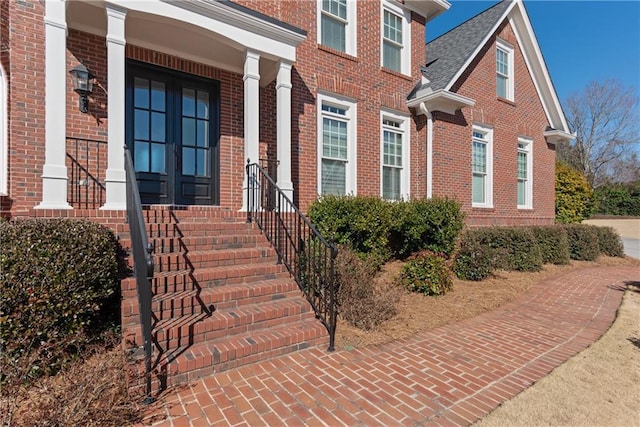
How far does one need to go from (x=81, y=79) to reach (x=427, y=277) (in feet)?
21.0

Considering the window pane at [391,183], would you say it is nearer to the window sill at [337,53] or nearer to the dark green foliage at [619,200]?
the window sill at [337,53]

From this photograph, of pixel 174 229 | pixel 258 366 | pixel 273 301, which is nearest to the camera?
pixel 258 366

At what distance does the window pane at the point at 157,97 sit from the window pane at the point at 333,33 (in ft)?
12.0

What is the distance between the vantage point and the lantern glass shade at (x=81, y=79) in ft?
16.4

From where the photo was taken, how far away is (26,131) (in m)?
4.73

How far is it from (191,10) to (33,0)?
2259 millimetres

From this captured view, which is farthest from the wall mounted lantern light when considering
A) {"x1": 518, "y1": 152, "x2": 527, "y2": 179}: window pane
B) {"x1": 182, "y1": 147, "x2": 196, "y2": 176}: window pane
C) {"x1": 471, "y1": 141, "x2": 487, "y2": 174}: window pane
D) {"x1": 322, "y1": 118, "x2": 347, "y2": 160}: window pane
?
{"x1": 518, "y1": 152, "x2": 527, "y2": 179}: window pane

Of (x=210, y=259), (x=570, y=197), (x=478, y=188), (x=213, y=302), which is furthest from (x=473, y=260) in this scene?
(x=570, y=197)

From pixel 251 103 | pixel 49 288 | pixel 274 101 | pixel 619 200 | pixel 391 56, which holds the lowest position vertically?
pixel 49 288

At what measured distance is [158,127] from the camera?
6.02 meters

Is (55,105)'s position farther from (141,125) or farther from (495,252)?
(495,252)

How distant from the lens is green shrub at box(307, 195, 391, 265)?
237 inches

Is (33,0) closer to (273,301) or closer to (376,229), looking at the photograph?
(273,301)

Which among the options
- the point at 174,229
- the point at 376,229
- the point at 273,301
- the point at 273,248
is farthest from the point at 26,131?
the point at 376,229
